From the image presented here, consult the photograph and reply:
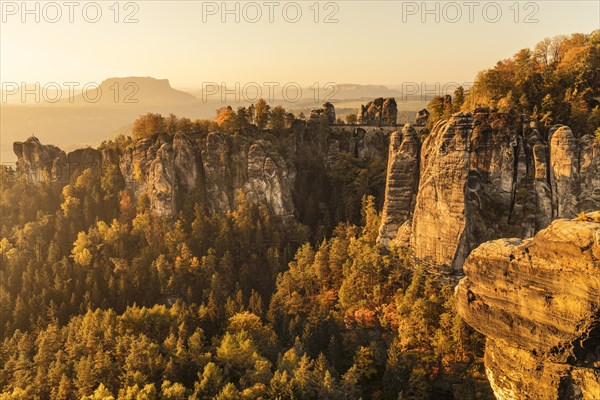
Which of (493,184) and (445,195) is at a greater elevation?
(493,184)

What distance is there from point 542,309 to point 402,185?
107 feet

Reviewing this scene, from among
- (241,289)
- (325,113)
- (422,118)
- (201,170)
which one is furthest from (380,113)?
(241,289)

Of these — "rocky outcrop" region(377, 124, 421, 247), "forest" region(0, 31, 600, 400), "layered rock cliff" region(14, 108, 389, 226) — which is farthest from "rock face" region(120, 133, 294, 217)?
"rocky outcrop" region(377, 124, 421, 247)

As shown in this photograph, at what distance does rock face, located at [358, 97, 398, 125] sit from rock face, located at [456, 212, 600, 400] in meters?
67.1

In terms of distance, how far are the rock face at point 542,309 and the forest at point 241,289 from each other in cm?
1751

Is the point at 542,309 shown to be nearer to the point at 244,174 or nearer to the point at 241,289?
the point at 241,289

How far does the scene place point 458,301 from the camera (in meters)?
21.8

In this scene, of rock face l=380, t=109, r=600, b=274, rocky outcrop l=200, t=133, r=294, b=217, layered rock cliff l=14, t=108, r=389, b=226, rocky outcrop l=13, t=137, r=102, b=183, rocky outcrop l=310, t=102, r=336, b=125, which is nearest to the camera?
rock face l=380, t=109, r=600, b=274

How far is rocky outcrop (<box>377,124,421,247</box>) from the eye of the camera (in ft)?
161

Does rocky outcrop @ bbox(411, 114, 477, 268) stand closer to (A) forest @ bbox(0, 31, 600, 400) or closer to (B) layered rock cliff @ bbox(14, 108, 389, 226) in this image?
(A) forest @ bbox(0, 31, 600, 400)

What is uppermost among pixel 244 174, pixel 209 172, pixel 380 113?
pixel 380 113

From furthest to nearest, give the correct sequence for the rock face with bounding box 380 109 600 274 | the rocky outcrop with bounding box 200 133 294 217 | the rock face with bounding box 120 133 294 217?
the rocky outcrop with bounding box 200 133 294 217, the rock face with bounding box 120 133 294 217, the rock face with bounding box 380 109 600 274

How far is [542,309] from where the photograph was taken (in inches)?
702

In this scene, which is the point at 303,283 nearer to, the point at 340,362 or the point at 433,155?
the point at 340,362
